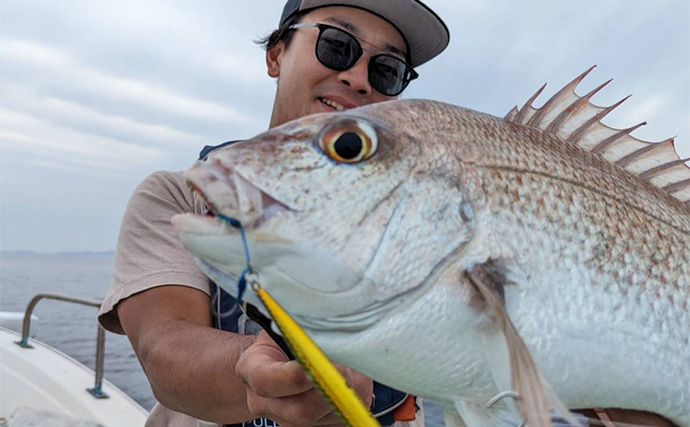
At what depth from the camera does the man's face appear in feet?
8.02

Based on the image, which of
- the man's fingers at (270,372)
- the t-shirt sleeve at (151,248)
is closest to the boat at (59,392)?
the t-shirt sleeve at (151,248)

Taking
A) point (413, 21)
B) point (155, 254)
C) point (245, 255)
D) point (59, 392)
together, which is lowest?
point (59, 392)

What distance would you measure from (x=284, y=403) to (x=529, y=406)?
559 millimetres

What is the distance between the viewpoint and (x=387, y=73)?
2.50 m

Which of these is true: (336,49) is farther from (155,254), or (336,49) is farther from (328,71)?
(155,254)

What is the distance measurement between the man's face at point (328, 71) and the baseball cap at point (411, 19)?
0.03 metres

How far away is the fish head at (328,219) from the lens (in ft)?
3.10

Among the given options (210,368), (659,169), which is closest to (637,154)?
(659,169)

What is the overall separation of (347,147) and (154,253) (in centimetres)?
133

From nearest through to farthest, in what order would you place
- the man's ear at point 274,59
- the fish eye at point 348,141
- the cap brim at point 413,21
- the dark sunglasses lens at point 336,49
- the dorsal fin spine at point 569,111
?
the fish eye at point 348,141 < the dorsal fin spine at point 569,111 < the dark sunglasses lens at point 336,49 < the cap brim at point 413,21 < the man's ear at point 274,59

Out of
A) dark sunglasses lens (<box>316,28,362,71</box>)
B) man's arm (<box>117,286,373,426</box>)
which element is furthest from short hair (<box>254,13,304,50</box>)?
man's arm (<box>117,286,373,426</box>)

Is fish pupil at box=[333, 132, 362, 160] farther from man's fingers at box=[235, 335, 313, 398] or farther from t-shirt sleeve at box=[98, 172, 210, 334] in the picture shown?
t-shirt sleeve at box=[98, 172, 210, 334]

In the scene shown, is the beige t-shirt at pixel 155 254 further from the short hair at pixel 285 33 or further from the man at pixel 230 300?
the short hair at pixel 285 33

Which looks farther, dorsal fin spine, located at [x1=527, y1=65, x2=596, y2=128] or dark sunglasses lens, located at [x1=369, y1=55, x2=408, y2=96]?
dark sunglasses lens, located at [x1=369, y1=55, x2=408, y2=96]
